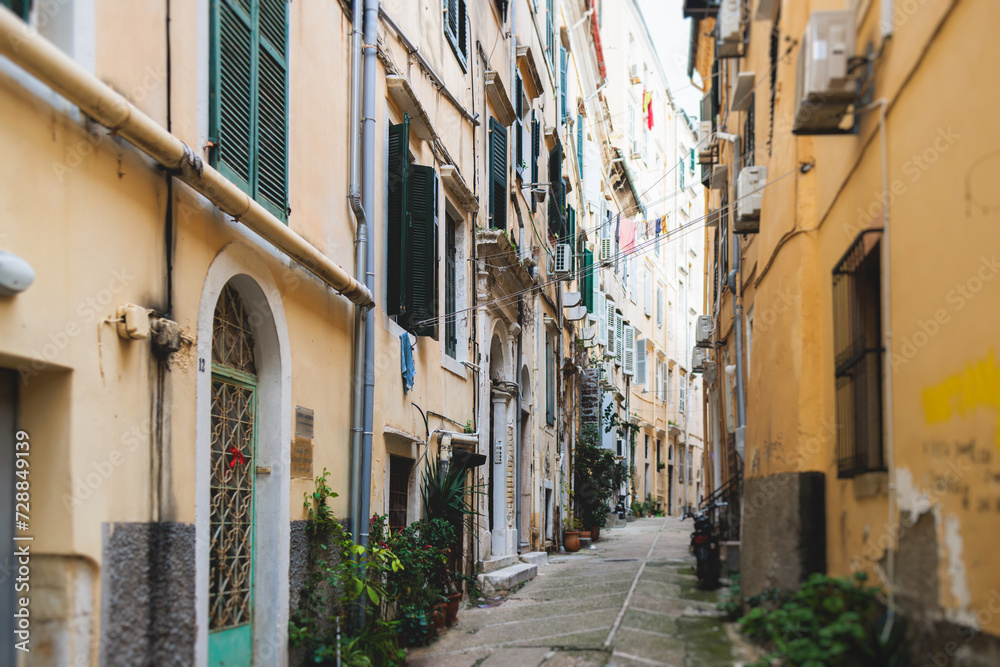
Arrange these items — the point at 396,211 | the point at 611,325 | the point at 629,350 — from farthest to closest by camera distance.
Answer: the point at 629,350 < the point at 611,325 < the point at 396,211

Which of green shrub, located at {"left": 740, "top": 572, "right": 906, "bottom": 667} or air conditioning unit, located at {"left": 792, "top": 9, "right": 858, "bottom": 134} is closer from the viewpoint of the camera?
green shrub, located at {"left": 740, "top": 572, "right": 906, "bottom": 667}

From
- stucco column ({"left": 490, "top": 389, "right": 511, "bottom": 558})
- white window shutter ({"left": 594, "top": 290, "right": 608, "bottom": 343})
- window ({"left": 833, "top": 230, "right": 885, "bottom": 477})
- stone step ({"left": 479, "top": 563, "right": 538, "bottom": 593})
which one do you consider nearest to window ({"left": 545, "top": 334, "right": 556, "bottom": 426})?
Result: stucco column ({"left": 490, "top": 389, "right": 511, "bottom": 558})

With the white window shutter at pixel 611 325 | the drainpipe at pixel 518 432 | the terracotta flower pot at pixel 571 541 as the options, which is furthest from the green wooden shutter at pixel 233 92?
the white window shutter at pixel 611 325

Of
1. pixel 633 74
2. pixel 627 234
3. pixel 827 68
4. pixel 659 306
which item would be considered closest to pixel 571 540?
pixel 627 234

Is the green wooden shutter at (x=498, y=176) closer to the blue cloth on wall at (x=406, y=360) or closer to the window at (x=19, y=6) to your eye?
the blue cloth on wall at (x=406, y=360)

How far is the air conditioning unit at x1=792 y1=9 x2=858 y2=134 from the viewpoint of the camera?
17.9 ft

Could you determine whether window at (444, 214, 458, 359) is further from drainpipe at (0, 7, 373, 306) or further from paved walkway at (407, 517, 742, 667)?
drainpipe at (0, 7, 373, 306)

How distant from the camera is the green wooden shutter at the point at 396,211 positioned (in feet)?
31.8

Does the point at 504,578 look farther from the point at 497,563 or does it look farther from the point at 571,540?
the point at 571,540

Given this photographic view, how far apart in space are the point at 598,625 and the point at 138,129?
5964 millimetres

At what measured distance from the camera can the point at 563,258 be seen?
1919 cm

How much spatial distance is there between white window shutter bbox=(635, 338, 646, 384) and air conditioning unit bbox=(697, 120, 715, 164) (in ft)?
52.9

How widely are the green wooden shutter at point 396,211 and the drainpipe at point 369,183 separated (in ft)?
1.68

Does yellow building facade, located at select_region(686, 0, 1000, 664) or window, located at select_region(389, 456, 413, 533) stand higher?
yellow building facade, located at select_region(686, 0, 1000, 664)
